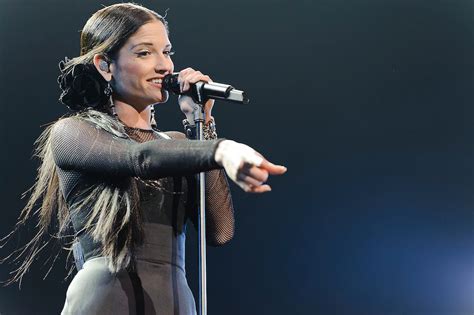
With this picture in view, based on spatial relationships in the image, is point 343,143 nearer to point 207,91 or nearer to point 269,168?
point 207,91

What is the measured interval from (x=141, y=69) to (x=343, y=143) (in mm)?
1561

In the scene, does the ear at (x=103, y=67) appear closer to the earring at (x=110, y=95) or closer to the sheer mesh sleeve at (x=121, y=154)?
the earring at (x=110, y=95)

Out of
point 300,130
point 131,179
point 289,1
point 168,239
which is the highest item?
point 289,1

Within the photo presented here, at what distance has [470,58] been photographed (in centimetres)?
281

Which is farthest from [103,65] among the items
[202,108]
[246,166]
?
[246,166]

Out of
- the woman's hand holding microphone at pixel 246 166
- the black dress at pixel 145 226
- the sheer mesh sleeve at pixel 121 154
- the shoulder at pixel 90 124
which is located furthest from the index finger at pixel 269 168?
the shoulder at pixel 90 124

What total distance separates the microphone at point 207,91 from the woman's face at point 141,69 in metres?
0.03

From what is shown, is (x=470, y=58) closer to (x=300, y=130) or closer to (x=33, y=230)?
(x=300, y=130)

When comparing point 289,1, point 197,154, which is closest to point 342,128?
point 289,1

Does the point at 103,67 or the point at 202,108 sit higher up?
the point at 103,67

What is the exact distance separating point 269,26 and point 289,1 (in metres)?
0.14

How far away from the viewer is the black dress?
114 centimetres

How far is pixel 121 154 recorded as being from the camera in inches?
44.0

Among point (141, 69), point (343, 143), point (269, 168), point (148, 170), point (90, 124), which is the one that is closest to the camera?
point (269, 168)
